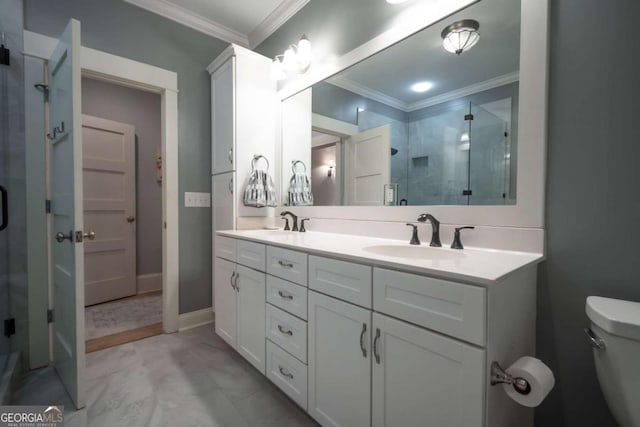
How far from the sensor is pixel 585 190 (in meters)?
0.99

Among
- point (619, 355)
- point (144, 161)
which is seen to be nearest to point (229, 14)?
point (144, 161)

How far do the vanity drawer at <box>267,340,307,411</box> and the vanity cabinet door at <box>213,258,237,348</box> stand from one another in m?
0.44

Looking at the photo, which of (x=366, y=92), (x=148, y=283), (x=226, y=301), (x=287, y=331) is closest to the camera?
(x=287, y=331)

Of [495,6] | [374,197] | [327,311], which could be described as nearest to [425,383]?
[327,311]

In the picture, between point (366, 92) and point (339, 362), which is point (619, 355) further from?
point (366, 92)

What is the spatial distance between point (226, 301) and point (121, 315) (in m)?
1.48

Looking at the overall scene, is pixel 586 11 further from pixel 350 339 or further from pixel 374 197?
pixel 350 339

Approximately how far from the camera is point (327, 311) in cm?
116

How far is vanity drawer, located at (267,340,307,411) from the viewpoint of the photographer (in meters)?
1.29

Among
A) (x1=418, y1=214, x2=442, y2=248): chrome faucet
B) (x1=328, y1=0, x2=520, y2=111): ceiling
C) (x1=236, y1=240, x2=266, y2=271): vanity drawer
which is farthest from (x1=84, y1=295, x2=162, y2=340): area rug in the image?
(x1=328, y1=0, x2=520, y2=111): ceiling

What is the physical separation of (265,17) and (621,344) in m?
2.84

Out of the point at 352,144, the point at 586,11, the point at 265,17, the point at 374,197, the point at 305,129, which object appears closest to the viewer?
the point at 586,11

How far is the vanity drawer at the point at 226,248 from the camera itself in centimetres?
182

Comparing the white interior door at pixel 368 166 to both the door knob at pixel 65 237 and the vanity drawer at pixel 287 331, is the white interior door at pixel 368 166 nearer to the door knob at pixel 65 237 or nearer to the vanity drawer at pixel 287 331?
the vanity drawer at pixel 287 331
